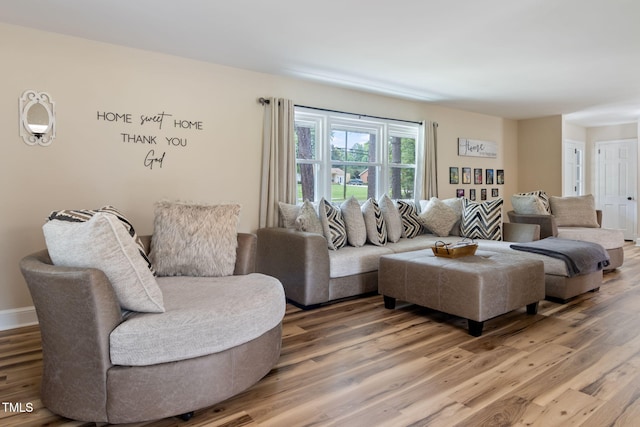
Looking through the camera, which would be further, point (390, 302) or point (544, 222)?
point (544, 222)

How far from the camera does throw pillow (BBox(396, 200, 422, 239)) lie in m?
4.74

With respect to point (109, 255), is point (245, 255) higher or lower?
lower

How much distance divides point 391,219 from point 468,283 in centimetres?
181

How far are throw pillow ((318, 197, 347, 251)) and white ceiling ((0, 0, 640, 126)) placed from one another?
1.43 metres

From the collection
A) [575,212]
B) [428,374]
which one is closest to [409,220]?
[575,212]

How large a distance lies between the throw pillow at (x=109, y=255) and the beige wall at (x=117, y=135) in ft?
5.28

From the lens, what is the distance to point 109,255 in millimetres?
1688

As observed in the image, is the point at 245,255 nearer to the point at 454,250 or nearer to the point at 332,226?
the point at 332,226

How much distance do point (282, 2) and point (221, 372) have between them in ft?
7.46

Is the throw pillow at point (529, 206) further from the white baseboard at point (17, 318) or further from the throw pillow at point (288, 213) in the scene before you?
the white baseboard at point (17, 318)

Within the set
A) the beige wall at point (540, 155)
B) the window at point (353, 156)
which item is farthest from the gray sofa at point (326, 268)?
the beige wall at point (540, 155)

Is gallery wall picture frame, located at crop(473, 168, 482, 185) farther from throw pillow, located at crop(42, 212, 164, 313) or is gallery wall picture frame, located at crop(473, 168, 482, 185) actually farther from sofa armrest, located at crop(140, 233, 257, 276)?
throw pillow, located at crop(42, 212, 164, 313)

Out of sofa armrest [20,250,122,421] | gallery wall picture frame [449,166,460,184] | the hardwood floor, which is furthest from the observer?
gallery wall picture frame [449,166,460,184]

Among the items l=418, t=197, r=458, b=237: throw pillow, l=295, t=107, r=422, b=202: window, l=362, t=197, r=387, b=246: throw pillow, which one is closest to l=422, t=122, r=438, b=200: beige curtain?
l=295, t=107, r=422, b=202: window
